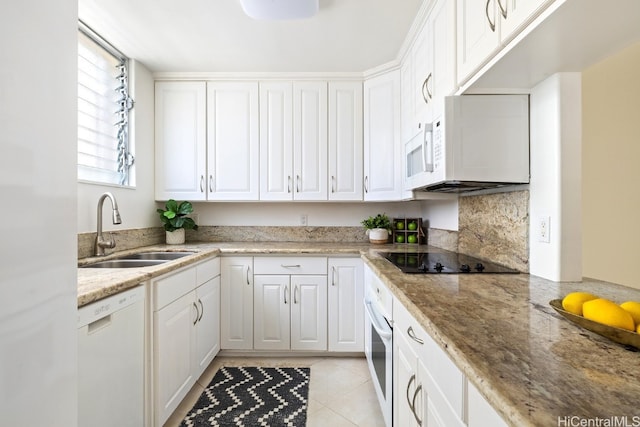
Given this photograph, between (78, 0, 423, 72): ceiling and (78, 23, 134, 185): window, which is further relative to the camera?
(78, 23, 134, 185): window

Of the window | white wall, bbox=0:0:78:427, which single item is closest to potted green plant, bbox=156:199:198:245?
the window

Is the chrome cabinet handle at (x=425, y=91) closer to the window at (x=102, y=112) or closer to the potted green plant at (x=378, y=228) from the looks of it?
the potted green plant at (x=378, y=228)

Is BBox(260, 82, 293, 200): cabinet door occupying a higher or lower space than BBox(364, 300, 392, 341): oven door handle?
higher

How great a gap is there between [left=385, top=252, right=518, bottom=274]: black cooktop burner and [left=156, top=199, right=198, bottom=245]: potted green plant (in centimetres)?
177

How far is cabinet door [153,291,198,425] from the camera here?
1555mm

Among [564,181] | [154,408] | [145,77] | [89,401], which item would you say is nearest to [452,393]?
[564,181]

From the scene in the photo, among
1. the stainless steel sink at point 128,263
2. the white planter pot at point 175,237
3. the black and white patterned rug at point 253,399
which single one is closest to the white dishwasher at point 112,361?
the black and white patterned rug at point 253,399

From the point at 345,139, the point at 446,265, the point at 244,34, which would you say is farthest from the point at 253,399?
the point at 244,34

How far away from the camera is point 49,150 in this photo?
2.39 feet

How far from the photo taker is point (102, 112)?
7.18 feet

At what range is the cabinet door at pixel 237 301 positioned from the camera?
7.97 feet

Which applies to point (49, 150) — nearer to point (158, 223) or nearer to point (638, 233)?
point (638, 233)

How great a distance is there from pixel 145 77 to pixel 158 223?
127cm

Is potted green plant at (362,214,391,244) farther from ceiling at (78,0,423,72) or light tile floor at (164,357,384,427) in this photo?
ceiling at (78,0,423,72)
